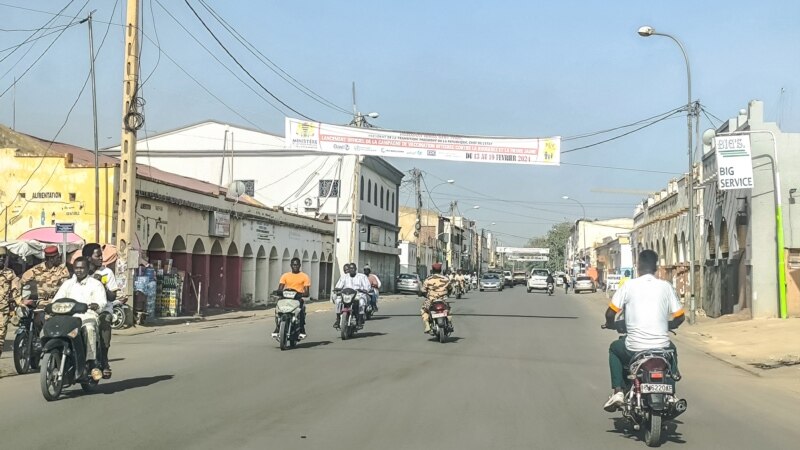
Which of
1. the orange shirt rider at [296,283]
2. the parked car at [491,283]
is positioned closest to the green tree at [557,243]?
the parked car at [491,283]

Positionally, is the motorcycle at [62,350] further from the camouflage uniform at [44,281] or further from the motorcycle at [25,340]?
the motorcycle at [25,340]

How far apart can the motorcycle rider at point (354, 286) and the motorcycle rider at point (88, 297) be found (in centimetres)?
847

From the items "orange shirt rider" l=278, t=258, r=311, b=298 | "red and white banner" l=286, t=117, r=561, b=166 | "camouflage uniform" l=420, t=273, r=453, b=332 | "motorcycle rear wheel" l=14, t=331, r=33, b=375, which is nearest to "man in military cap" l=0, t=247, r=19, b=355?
"motorcycle rear wheel" l=14, t=331, r=33, b=375

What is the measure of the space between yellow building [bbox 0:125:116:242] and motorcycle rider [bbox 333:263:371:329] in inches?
434

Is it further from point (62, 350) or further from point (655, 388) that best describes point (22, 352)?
point (655, 388)

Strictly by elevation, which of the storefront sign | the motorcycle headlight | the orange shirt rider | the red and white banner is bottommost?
the motorcycle headlight

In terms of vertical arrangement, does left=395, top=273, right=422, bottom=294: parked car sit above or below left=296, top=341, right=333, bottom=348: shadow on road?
above

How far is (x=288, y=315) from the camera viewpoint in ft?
49.4

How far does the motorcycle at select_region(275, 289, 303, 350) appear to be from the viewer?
49.4ft

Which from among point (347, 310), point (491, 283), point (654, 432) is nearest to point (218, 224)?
point (347, 310)

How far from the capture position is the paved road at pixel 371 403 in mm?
7246

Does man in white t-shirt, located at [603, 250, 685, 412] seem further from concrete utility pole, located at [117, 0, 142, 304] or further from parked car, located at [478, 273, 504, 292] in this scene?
parked car, located at [478, 273, 504, 292]

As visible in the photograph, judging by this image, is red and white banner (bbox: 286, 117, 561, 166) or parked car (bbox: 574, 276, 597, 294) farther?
parked car (bbox: 574, 276, 597, 294)

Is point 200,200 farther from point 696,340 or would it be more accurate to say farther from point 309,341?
point 696,340
